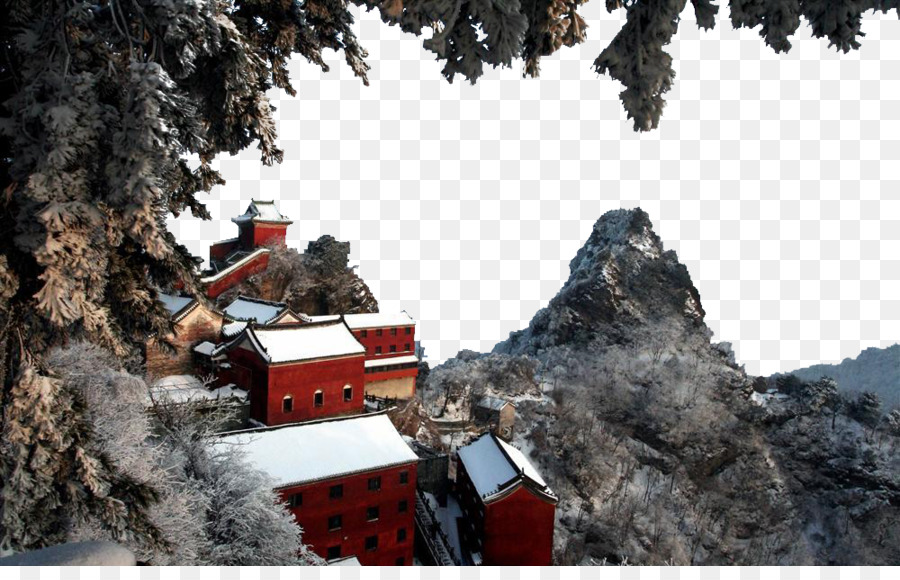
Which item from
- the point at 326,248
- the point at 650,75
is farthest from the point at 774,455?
the point at 650,75

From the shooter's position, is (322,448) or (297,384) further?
(297,384)

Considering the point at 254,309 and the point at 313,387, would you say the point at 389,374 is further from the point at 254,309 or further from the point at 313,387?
the point at 313,387

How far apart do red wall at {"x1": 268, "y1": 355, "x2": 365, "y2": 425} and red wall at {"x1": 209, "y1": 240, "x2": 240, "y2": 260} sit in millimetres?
19322

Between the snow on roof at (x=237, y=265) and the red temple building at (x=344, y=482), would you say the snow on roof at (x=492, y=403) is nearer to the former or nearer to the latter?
the snow on roof at (x=237, y=265)

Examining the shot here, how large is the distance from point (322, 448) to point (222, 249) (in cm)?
2509

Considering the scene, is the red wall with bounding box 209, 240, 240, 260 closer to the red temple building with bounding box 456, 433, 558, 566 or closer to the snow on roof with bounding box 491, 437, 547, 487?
the snow on roof with bounding box 491, 437, 547, 487

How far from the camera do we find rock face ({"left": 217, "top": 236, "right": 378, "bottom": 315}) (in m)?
35.0

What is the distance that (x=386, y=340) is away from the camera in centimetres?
3406

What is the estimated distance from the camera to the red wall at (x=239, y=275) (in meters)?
33.2

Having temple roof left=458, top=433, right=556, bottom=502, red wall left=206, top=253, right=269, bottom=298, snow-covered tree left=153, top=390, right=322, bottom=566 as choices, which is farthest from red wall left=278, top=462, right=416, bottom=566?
red wall left=206, top=253, right=269, bottom=298

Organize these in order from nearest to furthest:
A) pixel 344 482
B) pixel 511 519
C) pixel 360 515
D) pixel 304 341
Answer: pixel 344 482 → pixel 360 515 → pixel 511 519 → pixel 304 341

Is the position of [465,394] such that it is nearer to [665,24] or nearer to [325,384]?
[325,384]

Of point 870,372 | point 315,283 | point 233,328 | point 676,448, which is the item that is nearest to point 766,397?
point 676,448

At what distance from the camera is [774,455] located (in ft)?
152
